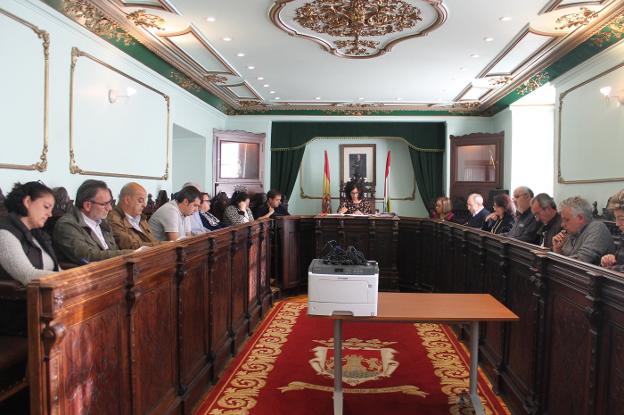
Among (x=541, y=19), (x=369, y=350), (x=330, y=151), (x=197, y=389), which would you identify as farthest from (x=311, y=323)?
Result: (x=330, y=151)

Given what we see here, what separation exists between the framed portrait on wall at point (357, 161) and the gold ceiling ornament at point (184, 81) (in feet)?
13.3

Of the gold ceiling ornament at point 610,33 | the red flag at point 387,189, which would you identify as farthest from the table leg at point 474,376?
the red flag at point 387,189

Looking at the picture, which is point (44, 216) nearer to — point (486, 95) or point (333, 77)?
point (333, 77)

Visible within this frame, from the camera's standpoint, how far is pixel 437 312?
8.75 feet

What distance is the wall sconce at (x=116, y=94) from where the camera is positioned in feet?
18.0

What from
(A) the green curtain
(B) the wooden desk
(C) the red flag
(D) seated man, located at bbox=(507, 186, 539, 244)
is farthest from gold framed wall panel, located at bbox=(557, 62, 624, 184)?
(C) the red flag

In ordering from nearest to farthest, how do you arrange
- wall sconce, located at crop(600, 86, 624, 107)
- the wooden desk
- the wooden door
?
the wooden desk < wall sconce, located at crop(600, 86, 624, 107) < the wooden door

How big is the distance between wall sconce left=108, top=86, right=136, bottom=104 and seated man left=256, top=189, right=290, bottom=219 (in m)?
2.31

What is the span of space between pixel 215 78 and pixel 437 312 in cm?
589

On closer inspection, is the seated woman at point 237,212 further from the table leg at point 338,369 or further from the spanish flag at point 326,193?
the spanish flag at point 326,193

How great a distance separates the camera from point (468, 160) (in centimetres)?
962

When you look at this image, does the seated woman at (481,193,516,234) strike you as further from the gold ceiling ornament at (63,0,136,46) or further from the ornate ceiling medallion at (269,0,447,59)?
the gold ceiling ornament at (63,0,136,46)

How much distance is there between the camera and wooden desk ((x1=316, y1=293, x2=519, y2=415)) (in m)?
2.57

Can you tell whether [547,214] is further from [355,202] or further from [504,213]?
[355,202]
